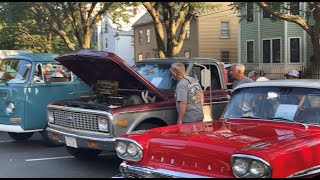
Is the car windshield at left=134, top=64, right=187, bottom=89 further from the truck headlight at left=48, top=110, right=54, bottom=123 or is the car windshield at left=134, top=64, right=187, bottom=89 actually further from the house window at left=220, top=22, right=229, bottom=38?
the house window at left=220, top=22, right=229, bottom=38

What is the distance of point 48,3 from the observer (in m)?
24.0

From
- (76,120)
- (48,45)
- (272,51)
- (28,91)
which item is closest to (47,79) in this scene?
(28,91)

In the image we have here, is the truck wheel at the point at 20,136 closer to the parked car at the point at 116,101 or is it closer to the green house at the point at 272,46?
the parked car at the point at 116,101

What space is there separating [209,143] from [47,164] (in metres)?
4.55

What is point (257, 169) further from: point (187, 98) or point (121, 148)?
point (187, 98)

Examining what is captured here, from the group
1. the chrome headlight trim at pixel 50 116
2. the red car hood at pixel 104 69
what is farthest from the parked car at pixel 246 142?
the chrome headlight trim at pixel 50 116

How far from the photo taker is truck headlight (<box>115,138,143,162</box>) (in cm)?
462

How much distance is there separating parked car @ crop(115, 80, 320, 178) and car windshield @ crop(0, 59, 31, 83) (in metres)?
5.26

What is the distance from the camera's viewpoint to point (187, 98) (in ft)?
22.5

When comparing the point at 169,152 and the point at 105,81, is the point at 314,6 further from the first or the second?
the point at 169,152

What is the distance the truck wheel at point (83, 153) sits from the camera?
812 centimetres

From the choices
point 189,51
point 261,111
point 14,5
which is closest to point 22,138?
point 261,111

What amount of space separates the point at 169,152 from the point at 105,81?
412 centimetres

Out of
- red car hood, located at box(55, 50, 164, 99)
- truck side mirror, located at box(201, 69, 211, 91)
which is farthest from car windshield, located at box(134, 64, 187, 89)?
truck side mirror, located at box(201, 69, 211, 91)
